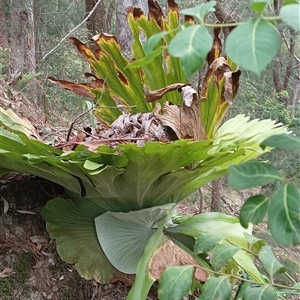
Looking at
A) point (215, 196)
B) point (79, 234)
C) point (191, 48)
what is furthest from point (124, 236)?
point (215, 196)

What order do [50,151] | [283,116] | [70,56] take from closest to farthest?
[50,151]
[283,116]
[70,56]

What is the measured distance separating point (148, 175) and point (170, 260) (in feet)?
0.60

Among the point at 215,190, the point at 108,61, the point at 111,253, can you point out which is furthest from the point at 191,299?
the point at 215,190

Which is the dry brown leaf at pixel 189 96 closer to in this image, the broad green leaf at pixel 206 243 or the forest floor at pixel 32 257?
the broad green leaf at pixel 206 243

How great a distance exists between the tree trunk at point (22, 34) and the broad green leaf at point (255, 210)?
12.1ft

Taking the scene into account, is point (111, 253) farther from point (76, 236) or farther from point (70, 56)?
point (70, 56)

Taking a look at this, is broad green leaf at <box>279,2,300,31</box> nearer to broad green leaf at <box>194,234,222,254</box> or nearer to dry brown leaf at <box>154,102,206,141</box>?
broad green leaf at <box>194,234,222,254</box>

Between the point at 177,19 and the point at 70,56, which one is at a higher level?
the point at 177,19

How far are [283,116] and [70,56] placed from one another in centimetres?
258

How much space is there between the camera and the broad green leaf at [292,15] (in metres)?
0.36

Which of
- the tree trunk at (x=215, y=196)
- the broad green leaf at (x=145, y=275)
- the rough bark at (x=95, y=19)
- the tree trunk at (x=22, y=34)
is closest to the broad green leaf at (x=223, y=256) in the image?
the broad green leaf at (x=145, y=275)

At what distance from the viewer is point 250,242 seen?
82 cm

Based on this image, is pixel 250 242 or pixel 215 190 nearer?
pixel 250 242

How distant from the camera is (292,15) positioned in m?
0.36
